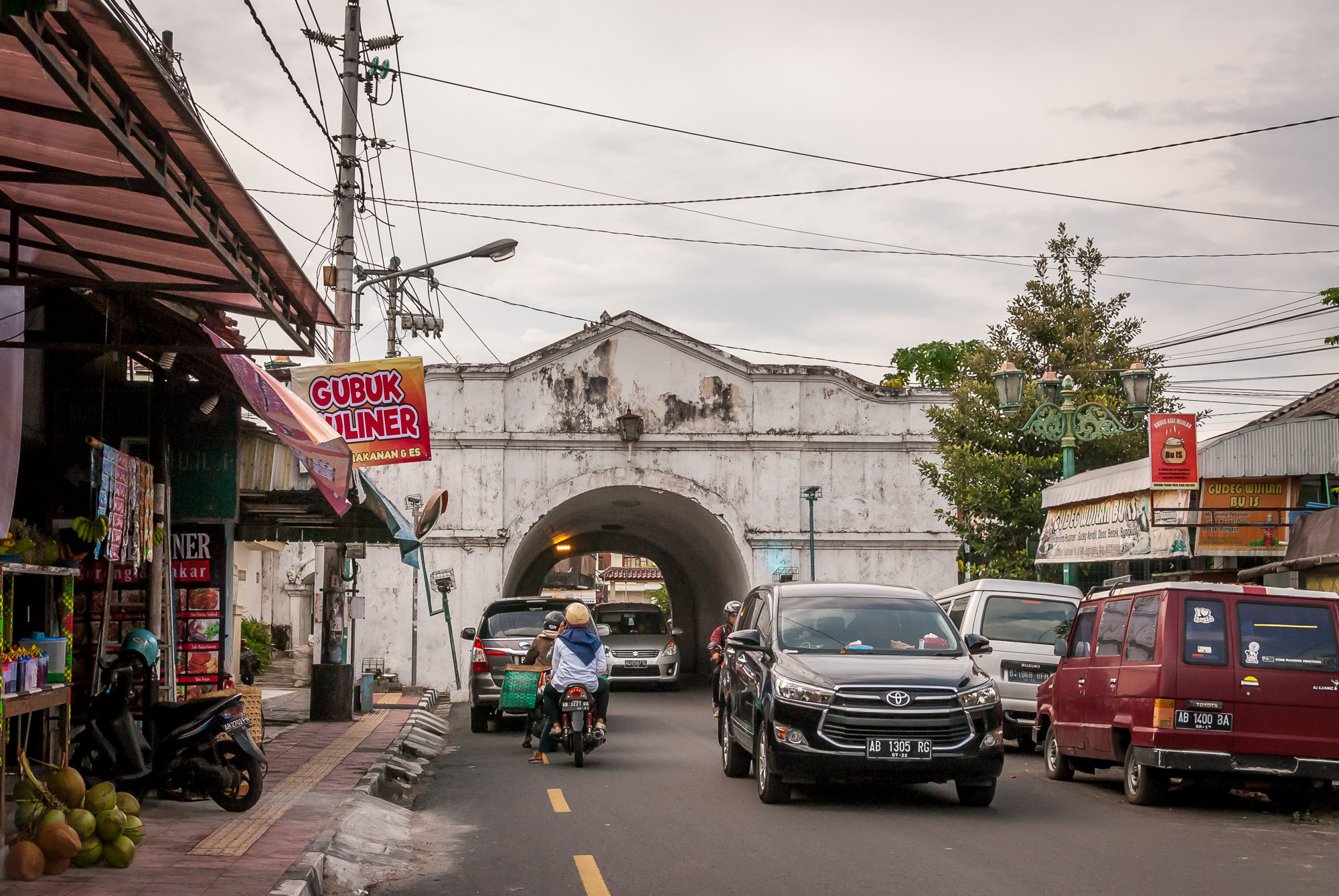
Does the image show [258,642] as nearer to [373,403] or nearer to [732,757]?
[373,403]

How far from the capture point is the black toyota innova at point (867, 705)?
1004 cm


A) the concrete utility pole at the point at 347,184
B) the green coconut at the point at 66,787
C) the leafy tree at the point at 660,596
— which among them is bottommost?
the leafy tree at the point at 660,596

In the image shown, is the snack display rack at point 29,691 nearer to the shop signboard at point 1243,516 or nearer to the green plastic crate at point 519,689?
the green plastic crate at point 519,689

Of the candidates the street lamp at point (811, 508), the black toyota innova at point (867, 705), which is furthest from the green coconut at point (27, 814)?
the street lamp at point (811, 508)

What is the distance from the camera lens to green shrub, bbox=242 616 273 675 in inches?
1245

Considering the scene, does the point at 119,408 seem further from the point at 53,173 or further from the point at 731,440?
the point at 731,440

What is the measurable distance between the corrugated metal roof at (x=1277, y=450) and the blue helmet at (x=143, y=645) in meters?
12.2

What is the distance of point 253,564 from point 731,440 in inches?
743

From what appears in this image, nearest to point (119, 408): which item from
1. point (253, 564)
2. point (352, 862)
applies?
point (352, 862)

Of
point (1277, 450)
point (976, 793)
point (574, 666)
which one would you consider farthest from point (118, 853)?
point (1277, 450)

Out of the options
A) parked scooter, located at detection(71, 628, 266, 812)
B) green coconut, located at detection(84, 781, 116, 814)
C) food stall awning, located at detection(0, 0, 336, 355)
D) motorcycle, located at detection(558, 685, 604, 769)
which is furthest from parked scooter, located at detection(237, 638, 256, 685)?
green coconut, located at detection(84, 781, 116, 814)

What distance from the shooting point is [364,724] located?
17.7m

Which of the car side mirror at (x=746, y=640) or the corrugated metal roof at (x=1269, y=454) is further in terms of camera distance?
the corrugated metal roof at (x=1269, y=454)

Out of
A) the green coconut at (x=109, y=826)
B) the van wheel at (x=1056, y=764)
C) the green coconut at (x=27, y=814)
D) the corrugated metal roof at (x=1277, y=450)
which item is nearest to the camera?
the green coconut at (x=27, y=814)
